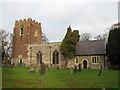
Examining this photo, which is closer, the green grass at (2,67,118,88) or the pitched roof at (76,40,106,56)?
the green grass at (2,67,118,88)

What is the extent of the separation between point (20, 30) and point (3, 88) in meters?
29.1

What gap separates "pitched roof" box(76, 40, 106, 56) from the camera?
29406 millimetres

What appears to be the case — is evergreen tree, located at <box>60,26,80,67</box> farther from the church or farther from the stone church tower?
the stone church tower

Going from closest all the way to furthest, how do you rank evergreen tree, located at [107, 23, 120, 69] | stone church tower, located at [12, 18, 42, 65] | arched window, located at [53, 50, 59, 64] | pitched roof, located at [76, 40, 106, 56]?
evergreen tree, located at [107, 23, 120, 69], pitched roof, located at [76, 40, 106, 56], arched window, located at [53, 50, 59, 64], stone church tower, located at [12, 18, 42, 65]

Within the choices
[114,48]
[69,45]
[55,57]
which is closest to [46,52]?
A: [55,57]

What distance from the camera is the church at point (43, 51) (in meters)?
29.4

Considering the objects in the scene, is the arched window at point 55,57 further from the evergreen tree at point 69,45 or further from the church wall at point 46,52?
the evergreen tree at point 69,45

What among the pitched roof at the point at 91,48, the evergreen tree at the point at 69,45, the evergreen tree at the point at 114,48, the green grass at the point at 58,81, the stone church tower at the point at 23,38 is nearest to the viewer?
the green grass at the point at 58,81

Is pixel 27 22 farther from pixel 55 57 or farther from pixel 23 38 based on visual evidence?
pixel 55 57

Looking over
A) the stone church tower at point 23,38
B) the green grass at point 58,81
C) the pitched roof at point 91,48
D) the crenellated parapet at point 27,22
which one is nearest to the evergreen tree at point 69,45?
the pitched roof at point 91,48

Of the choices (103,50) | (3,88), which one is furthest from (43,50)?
(3,88)

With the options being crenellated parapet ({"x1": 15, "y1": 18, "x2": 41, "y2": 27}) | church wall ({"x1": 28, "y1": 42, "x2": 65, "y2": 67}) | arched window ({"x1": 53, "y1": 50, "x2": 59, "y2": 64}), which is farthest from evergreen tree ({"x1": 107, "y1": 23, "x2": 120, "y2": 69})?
crenellated parapet ({"x1": 15, "y1": 18, "x2": 41, "y2": 27})

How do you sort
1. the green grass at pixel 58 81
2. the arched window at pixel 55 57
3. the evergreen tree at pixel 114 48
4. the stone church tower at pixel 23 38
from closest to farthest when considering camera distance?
the green grass at pixel 58 81, the evergreen tree at pixel 114 48, the arched window at pixel 55 57, the stone church tower at pixel 23 38

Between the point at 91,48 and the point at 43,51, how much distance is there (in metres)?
8.66
